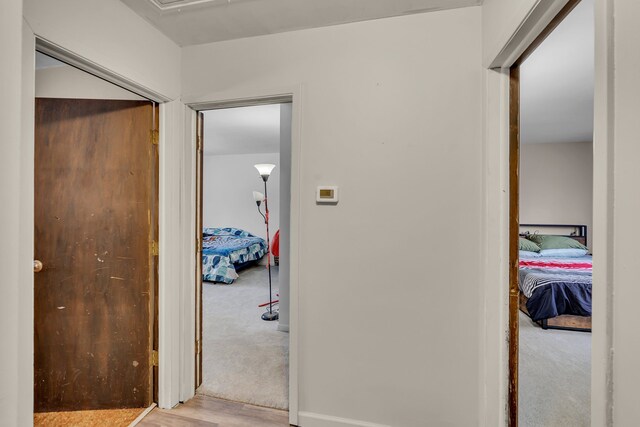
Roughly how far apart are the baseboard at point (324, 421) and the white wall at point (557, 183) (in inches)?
183

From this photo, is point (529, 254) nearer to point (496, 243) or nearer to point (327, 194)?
point (496, 243)

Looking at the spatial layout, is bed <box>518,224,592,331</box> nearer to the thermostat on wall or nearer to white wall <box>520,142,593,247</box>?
white wall <box>520,142,593,247</box>

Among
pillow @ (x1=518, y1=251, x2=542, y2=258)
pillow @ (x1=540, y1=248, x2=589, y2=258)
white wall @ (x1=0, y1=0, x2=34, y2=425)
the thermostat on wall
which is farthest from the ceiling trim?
pillow @ (x1=540, y1=248, x2=589, y2=258)

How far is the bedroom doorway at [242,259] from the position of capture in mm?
2242

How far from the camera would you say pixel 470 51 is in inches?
64.1

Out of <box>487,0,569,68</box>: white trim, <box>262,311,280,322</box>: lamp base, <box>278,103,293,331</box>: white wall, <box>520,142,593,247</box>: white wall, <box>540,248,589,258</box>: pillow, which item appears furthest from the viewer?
<box>520,142,593,247</box>: white wall

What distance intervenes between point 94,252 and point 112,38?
1.19 meters

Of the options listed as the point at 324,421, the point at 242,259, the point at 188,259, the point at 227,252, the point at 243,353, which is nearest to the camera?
the point at 324,421

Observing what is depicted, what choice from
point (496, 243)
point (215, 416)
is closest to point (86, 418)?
point (215, 416)

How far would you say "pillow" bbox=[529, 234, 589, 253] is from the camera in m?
4.54

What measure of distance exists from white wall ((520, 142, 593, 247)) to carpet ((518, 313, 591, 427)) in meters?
2.41

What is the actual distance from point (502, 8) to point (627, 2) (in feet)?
2.50

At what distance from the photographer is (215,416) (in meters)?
1.95

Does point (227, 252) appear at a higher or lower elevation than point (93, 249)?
lower
